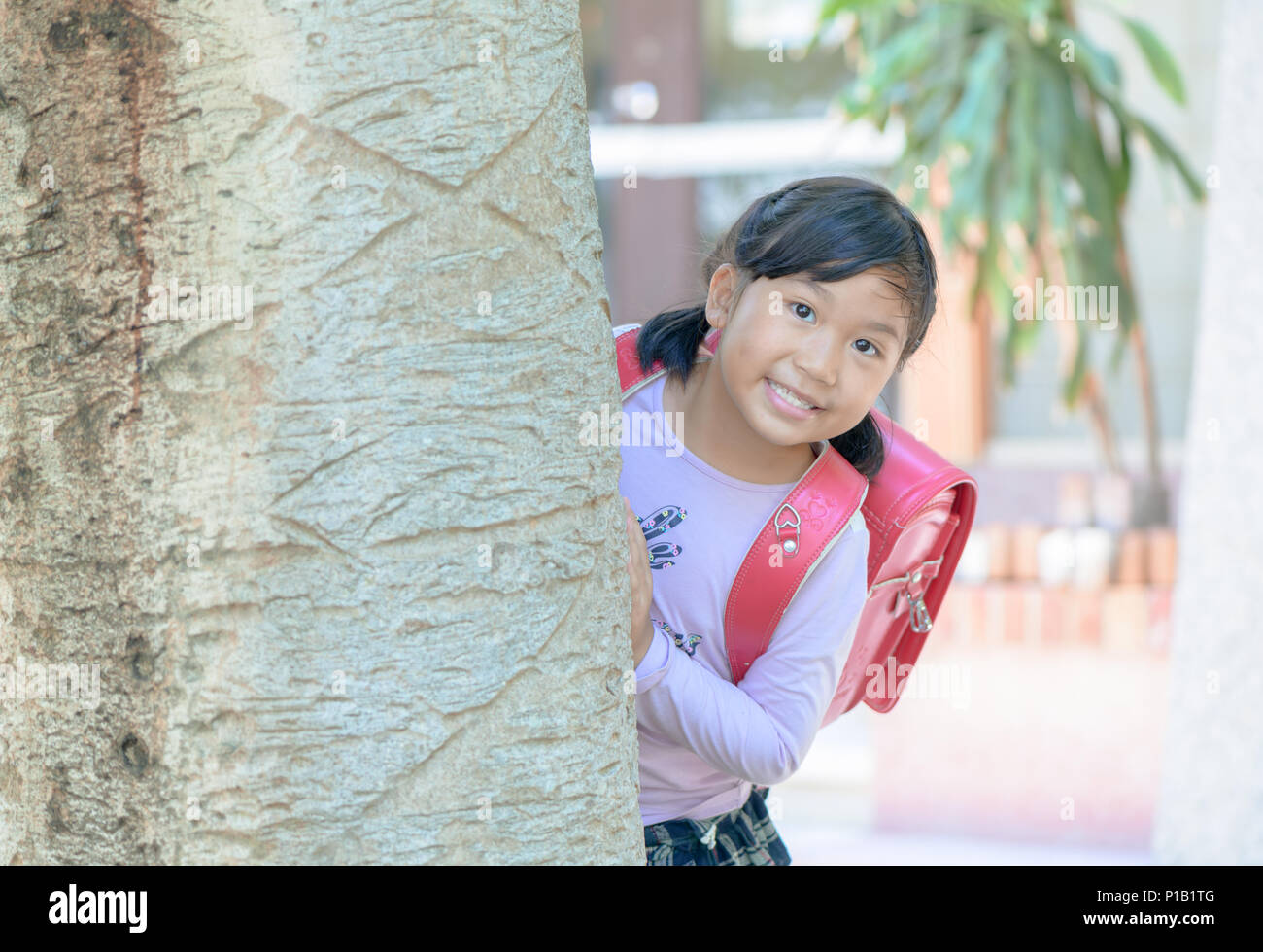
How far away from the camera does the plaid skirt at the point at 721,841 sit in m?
1.66

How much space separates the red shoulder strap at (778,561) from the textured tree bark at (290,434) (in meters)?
0.46

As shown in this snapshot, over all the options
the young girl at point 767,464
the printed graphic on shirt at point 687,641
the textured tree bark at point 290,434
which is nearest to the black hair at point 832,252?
Result: the young girl at point 767,464

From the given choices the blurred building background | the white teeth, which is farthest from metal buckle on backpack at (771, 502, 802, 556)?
the blurred building background

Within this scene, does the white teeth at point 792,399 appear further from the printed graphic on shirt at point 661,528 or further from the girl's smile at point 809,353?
the printed graphic on shirt at point 661,528

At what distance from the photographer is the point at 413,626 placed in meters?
1.12

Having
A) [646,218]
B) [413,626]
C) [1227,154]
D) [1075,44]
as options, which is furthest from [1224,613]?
[646,218]

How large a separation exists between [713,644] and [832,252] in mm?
484

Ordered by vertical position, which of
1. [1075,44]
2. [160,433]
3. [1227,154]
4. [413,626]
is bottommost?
[413,626]

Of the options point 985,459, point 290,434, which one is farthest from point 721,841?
point 985,459

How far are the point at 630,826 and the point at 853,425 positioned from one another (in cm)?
61

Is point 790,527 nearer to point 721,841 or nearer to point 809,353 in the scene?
point 809,353

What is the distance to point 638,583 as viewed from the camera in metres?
1.36

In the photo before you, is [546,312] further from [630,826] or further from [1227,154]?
[1227,154]

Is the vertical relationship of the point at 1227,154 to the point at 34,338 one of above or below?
above
